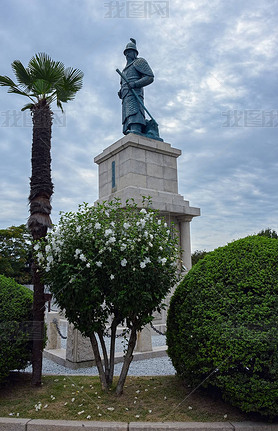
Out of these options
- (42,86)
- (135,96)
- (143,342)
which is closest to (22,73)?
(42,86)

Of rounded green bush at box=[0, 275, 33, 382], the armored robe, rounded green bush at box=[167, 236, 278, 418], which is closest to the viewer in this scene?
rounded green bush at box=[167, 236, 278, 418]

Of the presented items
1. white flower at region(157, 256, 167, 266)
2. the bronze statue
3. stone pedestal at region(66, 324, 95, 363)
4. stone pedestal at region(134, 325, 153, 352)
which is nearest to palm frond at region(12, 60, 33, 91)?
white flower at region(157, 256, 167, 266)

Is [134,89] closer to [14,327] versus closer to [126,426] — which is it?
[14,327]

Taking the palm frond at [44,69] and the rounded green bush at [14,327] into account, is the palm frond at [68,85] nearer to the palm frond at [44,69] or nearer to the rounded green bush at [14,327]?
the palm frond at [44,69]

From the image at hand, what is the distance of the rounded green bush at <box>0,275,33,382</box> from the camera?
A: 205 inches

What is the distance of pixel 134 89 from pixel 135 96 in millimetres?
507

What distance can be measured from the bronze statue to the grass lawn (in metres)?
13.2

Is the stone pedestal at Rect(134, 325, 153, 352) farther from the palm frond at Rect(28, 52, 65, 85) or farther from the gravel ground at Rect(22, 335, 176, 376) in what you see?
the palm frond at Rect(28, 52, 65, 85)

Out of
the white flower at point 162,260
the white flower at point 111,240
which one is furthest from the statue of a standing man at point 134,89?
the white flower at point 111,240

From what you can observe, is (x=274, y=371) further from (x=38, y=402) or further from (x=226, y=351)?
(x=38, y=402)

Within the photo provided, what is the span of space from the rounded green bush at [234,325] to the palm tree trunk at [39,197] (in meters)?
2.29

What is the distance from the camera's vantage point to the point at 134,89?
17625 millimetres

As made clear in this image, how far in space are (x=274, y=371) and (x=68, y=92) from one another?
607cm

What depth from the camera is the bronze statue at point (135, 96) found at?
56.4 feet
